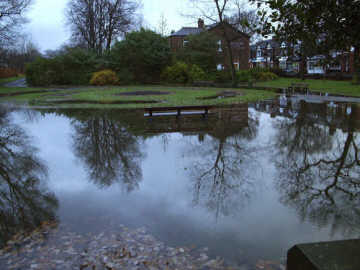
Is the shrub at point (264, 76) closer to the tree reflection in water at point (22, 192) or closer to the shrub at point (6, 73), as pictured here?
the tree reflection in water at point (22, 192)

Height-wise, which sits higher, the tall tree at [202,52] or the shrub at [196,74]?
the tall tree at [202,52]

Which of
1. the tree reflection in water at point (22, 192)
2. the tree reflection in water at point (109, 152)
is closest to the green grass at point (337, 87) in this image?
the tree reflection in water at point (109, 152)

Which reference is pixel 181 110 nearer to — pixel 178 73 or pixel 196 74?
pixel 196 74

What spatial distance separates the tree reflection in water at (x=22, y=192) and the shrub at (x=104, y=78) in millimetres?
29553

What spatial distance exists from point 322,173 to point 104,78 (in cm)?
3533

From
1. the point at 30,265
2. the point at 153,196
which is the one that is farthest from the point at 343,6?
the point at 30,265

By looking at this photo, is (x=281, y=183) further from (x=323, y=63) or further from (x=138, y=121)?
(x=138, y=121)

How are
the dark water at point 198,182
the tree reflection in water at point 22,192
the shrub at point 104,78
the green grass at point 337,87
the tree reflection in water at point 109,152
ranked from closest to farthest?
the dark water at point 198,182 < the tree reflection in water at point 22,192 < the tree reflection in water at point 109,152 < the green grass at point 337,87 < the shrub at point 104,78

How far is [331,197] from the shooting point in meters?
5.93

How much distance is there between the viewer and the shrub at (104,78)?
39.0 m

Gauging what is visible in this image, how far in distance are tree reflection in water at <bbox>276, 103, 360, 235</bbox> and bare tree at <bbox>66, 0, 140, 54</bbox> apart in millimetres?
42662

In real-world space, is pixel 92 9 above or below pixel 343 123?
above

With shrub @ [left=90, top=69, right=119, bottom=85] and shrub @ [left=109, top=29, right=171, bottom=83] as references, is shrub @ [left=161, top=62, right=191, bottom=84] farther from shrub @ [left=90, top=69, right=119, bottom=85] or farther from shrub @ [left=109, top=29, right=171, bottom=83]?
shrub @ [left=90, top=69, right=119, bottom=85]

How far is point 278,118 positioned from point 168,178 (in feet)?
29.3
